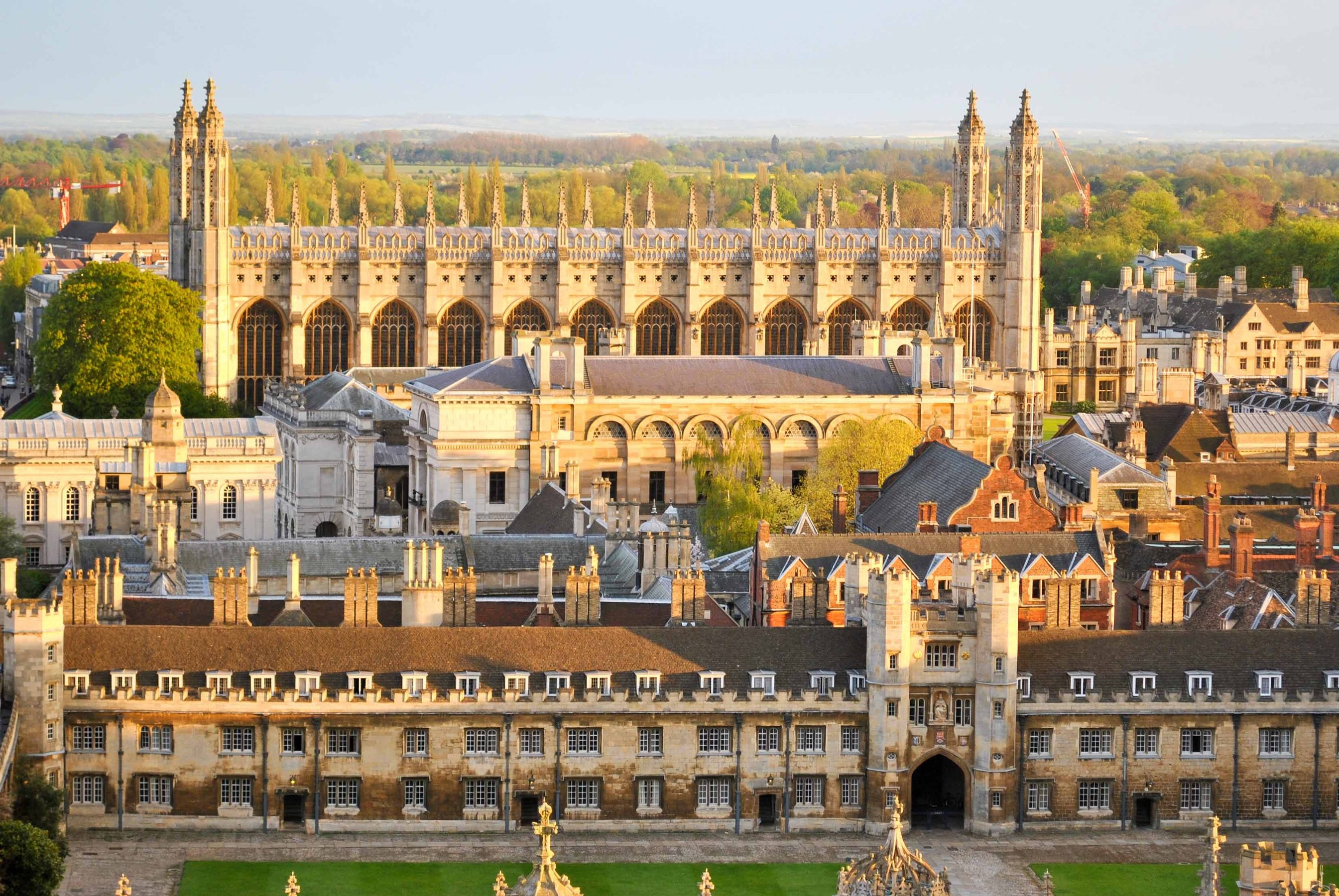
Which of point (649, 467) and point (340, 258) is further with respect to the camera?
point (340, 258)

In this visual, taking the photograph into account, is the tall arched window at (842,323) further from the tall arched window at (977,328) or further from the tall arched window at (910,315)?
the tall arched window at (977,328)

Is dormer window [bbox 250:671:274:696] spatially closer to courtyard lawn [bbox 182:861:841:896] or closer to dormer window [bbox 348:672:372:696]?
dormer window [bbox 348:672:372:696]

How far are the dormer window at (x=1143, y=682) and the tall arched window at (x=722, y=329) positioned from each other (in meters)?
84.5

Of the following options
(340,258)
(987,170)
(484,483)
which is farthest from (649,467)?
(987,170)

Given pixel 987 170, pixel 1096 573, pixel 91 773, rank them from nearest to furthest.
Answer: pixel 91 773, pixel 1096 573, pixel 987 170

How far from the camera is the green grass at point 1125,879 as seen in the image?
232ft

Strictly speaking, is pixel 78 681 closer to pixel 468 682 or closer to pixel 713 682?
pixel 468 682

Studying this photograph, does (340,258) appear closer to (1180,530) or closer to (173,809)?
(1180,530)

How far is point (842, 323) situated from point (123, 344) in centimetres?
3715

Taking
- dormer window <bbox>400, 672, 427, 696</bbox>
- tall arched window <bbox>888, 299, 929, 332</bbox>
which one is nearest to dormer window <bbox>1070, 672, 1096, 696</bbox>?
dormer window <bbox>400, 672, 427, 696</bbox>

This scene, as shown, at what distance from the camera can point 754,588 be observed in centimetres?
9031

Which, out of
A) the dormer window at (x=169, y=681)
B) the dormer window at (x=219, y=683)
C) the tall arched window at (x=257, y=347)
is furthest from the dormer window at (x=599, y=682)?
the tall arched window at (x=257, y=347)

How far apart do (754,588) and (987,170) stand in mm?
84376

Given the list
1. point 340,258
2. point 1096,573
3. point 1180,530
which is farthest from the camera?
point 340,258
